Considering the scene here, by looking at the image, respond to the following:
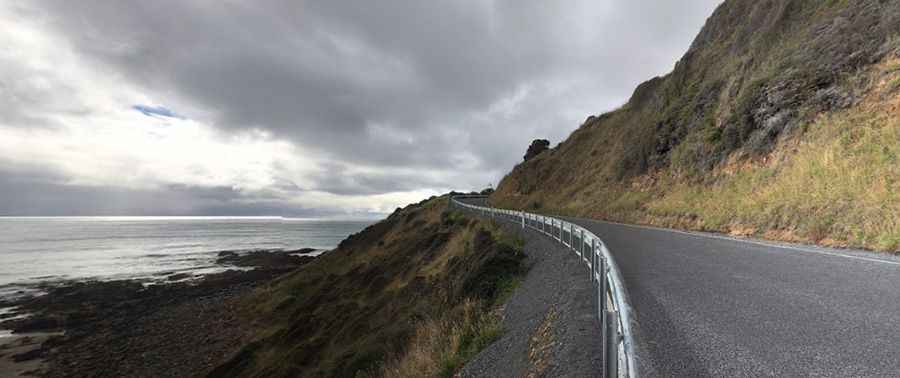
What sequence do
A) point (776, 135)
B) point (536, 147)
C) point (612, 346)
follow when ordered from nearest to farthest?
point (612, 346), point (776, 135), point (536, 147)

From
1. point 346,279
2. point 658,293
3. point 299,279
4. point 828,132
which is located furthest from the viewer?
point 299,279

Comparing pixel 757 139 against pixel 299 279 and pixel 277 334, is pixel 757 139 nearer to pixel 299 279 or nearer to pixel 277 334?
pixel 277 334

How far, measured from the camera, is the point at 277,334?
942 inches

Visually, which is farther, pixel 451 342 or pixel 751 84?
pixel 751 84

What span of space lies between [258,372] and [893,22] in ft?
100

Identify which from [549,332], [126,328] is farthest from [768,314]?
[126,328]

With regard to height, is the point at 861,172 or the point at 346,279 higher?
the point at 861,172

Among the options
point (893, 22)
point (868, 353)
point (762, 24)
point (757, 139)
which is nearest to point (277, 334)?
point (868, 353)

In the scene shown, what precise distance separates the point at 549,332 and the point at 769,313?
2758mm

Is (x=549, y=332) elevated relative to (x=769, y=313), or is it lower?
lower

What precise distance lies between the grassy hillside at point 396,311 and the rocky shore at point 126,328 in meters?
2.87

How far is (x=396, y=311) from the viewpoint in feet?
56.5

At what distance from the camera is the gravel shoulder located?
475 centimetres

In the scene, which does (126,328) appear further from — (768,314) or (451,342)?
(768,314)
